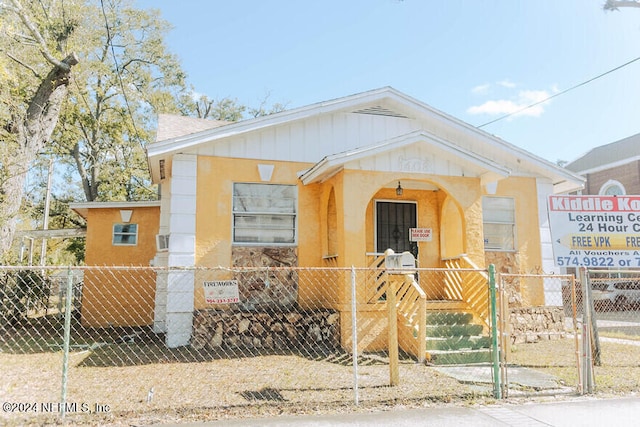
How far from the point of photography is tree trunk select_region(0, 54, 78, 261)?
13141mm

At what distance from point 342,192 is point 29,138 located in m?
10.2

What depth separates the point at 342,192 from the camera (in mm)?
9789

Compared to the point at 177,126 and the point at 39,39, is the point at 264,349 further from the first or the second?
the point at 39,39

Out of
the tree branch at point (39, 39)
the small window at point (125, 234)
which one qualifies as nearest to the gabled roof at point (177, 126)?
the small window at point (125, 234)

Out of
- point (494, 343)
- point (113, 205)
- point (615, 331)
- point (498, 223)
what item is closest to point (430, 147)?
point (498, 223)

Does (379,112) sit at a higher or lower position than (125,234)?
higher

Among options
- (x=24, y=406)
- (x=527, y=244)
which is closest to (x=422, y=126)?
(x=527, y=244)

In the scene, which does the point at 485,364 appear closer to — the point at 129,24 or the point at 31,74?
the point at 31,74

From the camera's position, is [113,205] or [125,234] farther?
[125,234]

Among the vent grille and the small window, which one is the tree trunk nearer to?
the small window

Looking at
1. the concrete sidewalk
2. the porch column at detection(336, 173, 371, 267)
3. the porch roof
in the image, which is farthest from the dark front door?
the concrete sidewalk

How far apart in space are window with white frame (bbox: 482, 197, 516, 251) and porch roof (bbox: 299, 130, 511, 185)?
5.39 feet

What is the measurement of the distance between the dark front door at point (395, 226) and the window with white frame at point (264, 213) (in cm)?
229

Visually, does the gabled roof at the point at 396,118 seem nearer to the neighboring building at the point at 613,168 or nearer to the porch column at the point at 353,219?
the porch column at the point at 353,219
